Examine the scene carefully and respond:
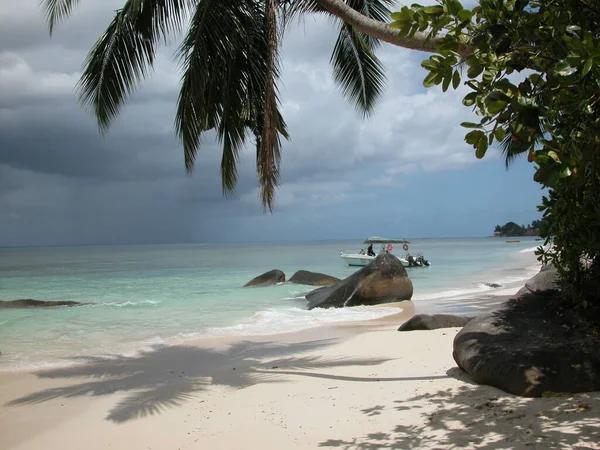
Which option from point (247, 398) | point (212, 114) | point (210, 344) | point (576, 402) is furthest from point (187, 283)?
point (576, 402)

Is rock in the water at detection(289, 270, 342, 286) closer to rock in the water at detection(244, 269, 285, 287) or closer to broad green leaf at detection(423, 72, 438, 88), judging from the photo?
rock in the water at detection(244, 269, 285, 287)

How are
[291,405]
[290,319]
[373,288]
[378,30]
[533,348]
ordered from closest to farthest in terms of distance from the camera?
[533,348]
[291,405]
[378,30]
[290,319]
[373,288]

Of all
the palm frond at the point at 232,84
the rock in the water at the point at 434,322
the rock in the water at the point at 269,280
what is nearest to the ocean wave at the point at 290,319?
the rock in the water at the point at 434,322

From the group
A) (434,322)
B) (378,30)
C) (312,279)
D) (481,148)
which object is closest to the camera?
(481,148)

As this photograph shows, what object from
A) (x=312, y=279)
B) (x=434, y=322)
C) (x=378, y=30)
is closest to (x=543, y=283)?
(x=378, y=30)

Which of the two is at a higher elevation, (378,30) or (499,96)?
(378,30)

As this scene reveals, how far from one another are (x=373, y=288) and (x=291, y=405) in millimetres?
9966

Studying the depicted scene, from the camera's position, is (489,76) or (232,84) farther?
(232,84)

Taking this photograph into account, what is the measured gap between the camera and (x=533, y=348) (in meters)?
4.57

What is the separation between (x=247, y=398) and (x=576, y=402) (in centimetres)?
311

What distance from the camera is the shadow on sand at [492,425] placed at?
3502mm

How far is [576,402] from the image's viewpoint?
4020 millimetres

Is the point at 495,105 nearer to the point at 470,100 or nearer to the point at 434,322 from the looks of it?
the point at 470,100

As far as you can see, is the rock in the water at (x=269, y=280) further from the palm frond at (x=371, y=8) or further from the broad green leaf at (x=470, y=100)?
the broad green leaf at (x=470, y=100)
